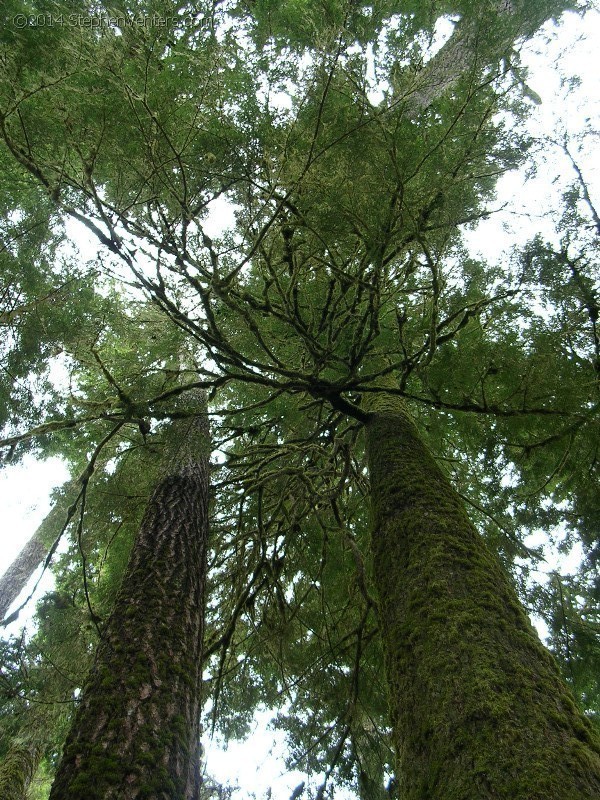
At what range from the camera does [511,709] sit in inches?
68.6

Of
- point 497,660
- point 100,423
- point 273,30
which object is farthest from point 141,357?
point 497,660

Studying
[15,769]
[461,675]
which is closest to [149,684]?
[461,675]

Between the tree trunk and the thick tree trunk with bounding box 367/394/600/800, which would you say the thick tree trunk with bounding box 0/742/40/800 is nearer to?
the tree trunk

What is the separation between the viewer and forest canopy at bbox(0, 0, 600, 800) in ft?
7.68

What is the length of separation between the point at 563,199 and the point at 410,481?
3013mm

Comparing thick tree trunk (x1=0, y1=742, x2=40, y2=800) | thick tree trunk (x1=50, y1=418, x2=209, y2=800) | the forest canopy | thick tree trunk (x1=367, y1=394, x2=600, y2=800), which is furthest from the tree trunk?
thick tree trunk (x1=367, y1=394, x2=600, y2=800)

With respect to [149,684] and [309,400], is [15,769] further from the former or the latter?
[309,400]

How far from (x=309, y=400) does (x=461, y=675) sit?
371cm

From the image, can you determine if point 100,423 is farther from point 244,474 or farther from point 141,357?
point 244,474

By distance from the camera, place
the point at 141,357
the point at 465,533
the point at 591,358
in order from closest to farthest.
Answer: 1. the point at 465,533
2. the point at 591,358
3. the point at 141,357

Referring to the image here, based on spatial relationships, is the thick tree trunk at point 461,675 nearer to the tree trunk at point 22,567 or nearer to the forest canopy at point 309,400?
the forest canopy at point 309,400

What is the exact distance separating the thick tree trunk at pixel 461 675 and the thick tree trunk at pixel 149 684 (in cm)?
125

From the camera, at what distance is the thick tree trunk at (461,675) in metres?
1.57

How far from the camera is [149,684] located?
2.87 metres
